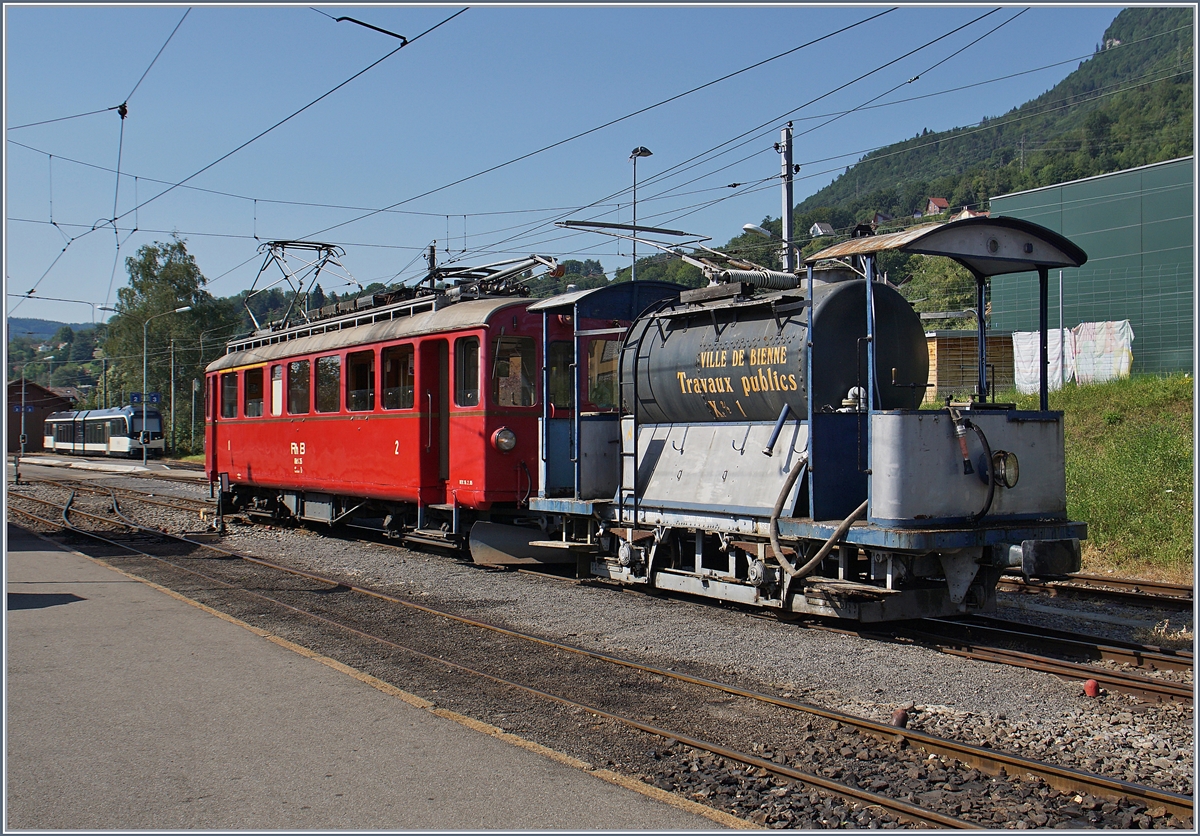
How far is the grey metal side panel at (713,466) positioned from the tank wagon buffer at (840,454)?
0.07 feet

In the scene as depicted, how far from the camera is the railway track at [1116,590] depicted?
371 inches

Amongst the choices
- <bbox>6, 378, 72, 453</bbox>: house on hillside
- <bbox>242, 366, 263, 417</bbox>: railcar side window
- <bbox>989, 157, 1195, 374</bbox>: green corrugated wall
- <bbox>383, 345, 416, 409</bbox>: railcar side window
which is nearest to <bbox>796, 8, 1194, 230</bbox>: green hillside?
<bbox>989, 157, 1195, 374</bbox>: green corrugated wall

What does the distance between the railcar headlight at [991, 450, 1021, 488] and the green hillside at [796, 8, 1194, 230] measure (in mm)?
8112

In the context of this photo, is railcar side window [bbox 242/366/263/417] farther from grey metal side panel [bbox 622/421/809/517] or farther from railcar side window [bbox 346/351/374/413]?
grey metal side panel [bbox 622/421/809/517]

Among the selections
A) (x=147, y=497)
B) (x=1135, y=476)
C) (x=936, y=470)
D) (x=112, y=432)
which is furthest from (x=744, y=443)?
→ (x=112, y=432)

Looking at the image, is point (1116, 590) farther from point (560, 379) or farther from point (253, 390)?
point (253, 390)

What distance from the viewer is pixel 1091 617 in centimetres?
889

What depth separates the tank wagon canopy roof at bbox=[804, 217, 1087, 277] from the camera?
759 centimetres

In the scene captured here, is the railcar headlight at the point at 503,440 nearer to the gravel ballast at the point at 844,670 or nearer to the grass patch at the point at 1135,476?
the gravel ballast at the point at 844,670

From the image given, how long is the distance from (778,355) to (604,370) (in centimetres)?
356

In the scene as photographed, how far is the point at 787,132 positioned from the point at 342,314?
896cm

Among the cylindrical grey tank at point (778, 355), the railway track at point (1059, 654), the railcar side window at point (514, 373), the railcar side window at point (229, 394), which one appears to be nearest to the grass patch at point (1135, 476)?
the railway track at point (1059, 654)

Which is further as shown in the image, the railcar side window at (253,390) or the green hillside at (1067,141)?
the green hillside at (1067,141)

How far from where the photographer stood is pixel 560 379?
12.3 meters
